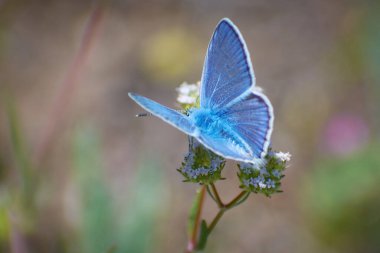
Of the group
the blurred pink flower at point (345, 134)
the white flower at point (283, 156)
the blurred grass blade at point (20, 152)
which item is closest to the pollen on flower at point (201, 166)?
the white flower at point (283, 156)

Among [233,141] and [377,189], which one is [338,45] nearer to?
[377,189]

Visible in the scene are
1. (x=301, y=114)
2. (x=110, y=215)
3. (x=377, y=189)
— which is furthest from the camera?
(x=301, y=114)

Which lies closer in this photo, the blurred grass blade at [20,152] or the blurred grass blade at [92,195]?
the blurred grass blade at [20,152]

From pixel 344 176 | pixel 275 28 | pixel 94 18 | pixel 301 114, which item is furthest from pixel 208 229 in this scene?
pixel 275 28

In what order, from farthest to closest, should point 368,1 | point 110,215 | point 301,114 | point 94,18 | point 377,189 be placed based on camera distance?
point 368,1
point 301,114
point 377,189
point 110,215
point 94,18

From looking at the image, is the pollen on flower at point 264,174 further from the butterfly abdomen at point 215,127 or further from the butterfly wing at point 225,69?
the butterfly wing at point 225,69

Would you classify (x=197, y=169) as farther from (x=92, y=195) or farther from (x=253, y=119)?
(x=92, y=195)

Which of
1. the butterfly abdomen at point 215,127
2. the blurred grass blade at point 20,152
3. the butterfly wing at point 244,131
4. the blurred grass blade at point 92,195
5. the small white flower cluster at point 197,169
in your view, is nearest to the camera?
the butterfly wing at point 244,131

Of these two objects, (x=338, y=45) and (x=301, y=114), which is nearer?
(x=301, y=114)
